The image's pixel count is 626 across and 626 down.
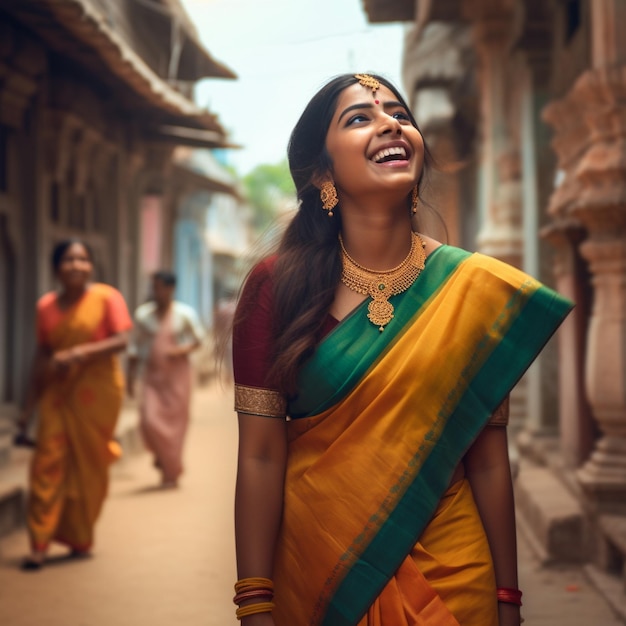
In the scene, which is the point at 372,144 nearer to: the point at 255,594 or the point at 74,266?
the point at 255,594

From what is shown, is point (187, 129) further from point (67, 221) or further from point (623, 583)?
point (623, 583)

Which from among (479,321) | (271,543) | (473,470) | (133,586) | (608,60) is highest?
(608,60)

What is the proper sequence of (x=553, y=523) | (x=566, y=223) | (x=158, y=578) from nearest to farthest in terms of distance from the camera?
(x=553, y=523) < (x=158, y=578) < (x=566, y=223)

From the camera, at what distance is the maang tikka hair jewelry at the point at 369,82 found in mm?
2406

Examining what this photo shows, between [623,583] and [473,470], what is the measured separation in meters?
2.89

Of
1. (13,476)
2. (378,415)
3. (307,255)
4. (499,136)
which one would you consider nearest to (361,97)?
(307,255)

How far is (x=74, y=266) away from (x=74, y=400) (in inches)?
31.3

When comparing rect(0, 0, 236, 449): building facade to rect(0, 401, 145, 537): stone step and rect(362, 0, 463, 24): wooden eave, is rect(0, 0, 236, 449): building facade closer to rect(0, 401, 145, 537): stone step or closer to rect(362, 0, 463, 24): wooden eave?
rect(0, 401, 145, 537): stone step

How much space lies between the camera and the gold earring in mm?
2441

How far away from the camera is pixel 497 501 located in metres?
2.31

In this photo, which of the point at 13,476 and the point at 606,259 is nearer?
the point at 606,259

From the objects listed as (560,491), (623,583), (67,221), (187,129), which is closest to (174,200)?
(187,129)

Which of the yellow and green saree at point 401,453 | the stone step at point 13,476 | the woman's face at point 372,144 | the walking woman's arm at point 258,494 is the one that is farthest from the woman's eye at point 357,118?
the stone step at point 13,476

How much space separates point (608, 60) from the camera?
5242 millimetres
